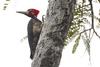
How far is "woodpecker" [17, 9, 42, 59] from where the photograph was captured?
282 cm

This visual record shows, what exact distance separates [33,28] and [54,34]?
1481 mm

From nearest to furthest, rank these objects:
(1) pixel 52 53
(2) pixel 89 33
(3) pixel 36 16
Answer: (1) pixel 52 53 → (2) pixel 89 33 → (3) pixel 36 16

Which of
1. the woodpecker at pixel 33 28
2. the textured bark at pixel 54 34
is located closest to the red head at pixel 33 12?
the woodpecker at pixel 33 28

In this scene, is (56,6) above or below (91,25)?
above

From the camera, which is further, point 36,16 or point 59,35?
point 36,16

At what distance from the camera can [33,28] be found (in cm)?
319

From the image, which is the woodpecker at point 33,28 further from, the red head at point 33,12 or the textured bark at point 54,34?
the textured bark at point 54,34

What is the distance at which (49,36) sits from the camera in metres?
1.73

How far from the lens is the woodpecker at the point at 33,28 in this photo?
2817mm

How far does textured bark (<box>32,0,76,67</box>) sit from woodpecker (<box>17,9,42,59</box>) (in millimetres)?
972

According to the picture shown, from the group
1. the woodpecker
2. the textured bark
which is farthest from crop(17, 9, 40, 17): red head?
the textured bark

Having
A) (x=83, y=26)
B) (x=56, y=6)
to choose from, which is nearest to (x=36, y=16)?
(x=83, y=26)

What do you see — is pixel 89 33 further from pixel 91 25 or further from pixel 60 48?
pixel 60 48

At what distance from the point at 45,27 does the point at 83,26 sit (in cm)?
52
